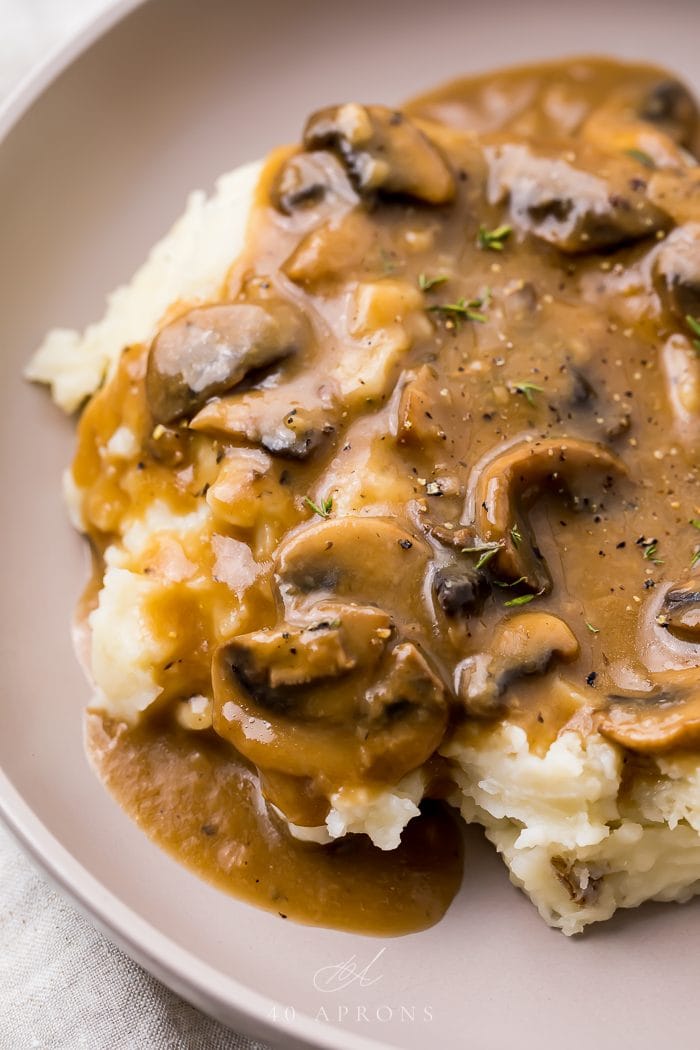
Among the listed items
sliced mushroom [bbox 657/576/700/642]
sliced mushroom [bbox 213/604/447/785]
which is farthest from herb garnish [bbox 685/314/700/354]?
sliced mushroom [bbox 213/604/447/785]

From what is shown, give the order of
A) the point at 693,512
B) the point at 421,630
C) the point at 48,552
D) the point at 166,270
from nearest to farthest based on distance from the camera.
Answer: the point at 421,630 → the point at 693,512 → the point at 48,552 → the point at 166,270

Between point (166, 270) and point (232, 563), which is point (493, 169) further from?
point (232, 563)

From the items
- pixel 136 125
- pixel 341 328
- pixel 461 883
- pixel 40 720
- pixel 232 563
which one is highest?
pixel 136 125

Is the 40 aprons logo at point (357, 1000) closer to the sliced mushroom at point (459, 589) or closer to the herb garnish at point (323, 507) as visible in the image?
the sliced mushroom at point (459, 589)

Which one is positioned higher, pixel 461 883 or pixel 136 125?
pixel 136 125

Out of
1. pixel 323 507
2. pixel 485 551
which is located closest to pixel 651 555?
pixel 485 551

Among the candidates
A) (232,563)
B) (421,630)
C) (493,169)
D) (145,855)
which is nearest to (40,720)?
(145,855)

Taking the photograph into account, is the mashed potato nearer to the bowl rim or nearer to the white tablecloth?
the bowl rim
